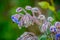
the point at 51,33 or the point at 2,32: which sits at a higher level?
the point at 2,32

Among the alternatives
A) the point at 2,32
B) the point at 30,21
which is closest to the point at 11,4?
the point at 2,32

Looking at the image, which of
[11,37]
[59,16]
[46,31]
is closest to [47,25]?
[46,31]

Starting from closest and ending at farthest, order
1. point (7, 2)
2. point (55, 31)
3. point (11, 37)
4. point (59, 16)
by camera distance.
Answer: point (55, 31), point (59, 16), point (11, 37), point (7, 2)

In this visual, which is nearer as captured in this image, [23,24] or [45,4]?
[23,24]

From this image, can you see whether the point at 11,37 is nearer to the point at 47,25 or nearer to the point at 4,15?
the point at 4,15

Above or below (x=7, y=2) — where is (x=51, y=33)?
below

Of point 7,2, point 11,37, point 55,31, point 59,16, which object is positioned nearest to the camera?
point 55,31

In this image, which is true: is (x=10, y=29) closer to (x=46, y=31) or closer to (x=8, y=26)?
(x=8, y=26)

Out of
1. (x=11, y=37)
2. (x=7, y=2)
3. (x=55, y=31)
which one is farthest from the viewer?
(x=7, y=2)

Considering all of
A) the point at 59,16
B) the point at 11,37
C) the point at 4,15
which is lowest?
the point at 59,16
